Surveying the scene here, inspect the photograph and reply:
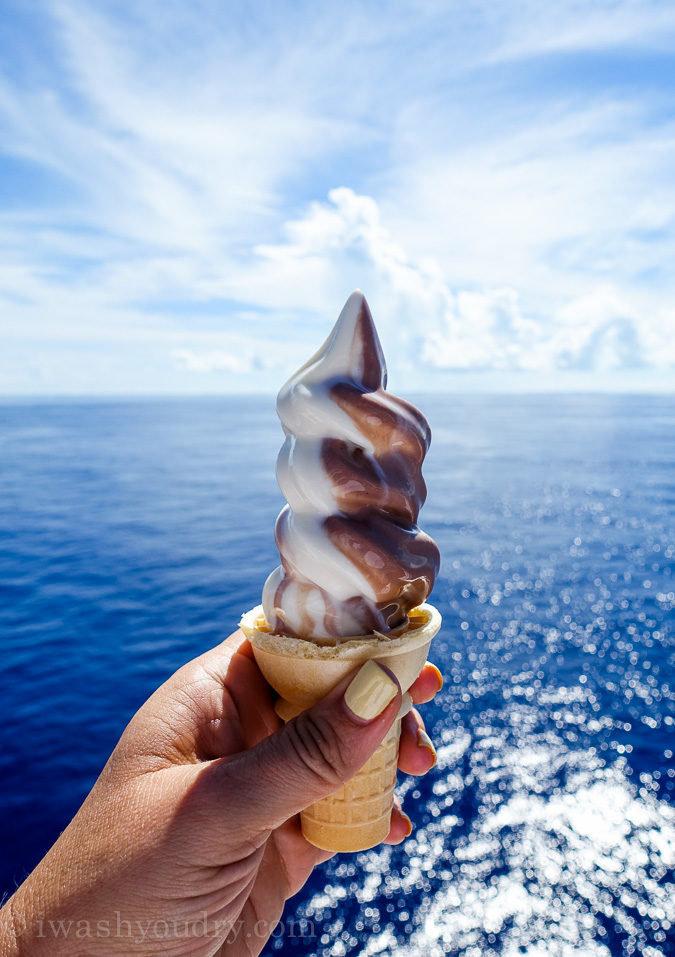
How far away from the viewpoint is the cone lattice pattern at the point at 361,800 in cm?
348

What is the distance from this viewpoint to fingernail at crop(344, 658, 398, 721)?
9.05ft

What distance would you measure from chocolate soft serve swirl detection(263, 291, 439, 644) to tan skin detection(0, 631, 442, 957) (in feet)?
1.59

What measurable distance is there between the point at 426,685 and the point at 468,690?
1292 cm

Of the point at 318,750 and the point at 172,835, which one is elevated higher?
the point at 318,750

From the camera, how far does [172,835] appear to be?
2.54 meters

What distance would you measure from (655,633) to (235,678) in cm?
1928

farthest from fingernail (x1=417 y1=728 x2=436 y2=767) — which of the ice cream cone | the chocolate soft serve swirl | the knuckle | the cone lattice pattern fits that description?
the knuckle

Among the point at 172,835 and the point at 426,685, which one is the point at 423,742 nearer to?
the point at 426,685

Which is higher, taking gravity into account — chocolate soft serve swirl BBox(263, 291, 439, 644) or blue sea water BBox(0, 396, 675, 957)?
chocolate soft serve swirl BBox(263, 291, 439, 644)

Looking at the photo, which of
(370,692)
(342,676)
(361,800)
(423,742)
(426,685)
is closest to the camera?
(370,692)

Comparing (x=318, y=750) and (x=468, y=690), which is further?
(x=468, y=690)

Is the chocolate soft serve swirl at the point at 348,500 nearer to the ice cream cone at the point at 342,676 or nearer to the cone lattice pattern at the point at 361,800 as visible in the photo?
the ice cream cone at the point at 342,676

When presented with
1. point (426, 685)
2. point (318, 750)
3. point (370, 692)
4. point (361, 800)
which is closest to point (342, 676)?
point (370, 692)

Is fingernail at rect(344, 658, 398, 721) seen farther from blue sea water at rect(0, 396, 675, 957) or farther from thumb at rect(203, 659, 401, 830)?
blue sea water at rect(0, 396, 675, 957)
